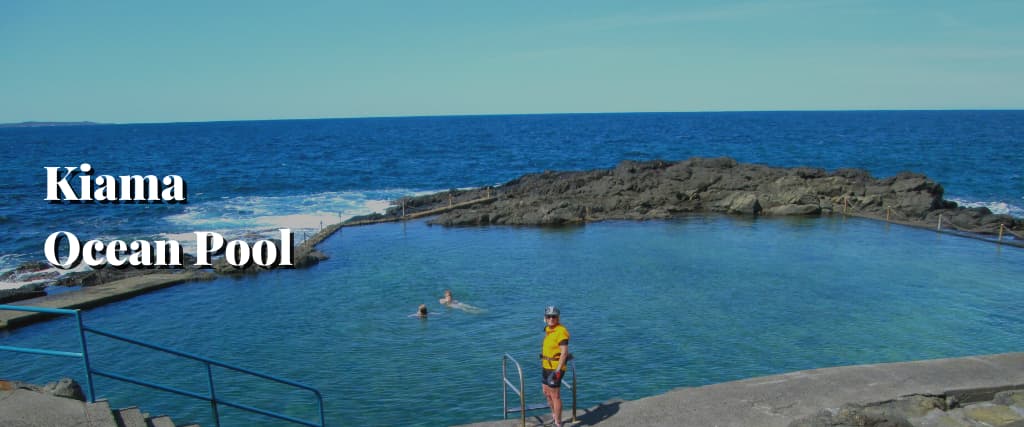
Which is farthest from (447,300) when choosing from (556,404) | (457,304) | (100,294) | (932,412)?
(932,412)

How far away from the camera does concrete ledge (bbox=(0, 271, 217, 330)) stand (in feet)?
64.3

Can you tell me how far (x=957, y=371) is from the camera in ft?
37.3

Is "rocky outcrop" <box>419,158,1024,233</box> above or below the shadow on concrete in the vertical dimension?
above

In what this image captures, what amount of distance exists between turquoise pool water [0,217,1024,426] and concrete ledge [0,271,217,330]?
21.9 inches

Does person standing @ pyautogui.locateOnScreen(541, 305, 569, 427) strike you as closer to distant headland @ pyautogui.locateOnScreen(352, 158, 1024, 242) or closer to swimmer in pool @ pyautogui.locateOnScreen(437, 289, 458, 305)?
swimmer in pool @ pyautogui.locateOnScreen(437, 289, 458, 305)

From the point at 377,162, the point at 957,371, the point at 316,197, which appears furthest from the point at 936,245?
the point at 377,162

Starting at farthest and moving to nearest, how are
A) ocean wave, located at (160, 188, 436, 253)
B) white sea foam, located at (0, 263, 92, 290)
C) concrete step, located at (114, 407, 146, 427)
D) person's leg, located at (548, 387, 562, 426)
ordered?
ocean wave, located at (160, 188, 436, 253) < white sea foam, located at (0, 263, 92, 290) < person's leg, located at (548, 387, 562, 426) < concrete step, located at (114, 407, 146, 427)

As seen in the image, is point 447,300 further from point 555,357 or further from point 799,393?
point 799,393

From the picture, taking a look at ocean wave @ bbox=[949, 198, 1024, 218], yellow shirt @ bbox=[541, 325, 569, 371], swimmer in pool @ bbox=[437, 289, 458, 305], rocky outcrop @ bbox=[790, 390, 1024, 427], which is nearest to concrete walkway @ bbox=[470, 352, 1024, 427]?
rocky outcrop @ bbox=[790, 390, 1024, 427]

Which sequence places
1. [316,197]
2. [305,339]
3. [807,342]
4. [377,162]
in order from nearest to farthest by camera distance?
1. [807,342]
2. [305,339]
3. [316,197]
4. [377,162]

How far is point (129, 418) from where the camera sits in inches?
326

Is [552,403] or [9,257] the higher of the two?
[552,403]

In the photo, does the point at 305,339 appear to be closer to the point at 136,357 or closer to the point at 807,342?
the point at 136,357

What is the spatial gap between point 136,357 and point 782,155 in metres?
79.0
